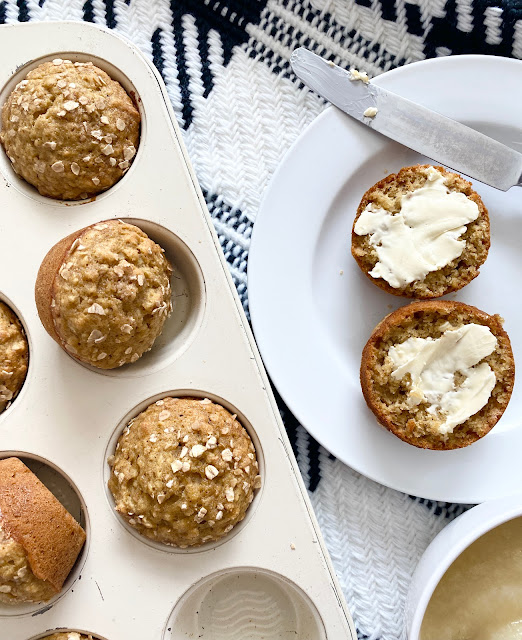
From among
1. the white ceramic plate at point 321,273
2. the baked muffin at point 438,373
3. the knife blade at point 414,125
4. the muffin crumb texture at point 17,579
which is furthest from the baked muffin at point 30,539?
the knife blade at point 414,125

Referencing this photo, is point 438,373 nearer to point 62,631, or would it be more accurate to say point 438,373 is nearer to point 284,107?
point 284,107

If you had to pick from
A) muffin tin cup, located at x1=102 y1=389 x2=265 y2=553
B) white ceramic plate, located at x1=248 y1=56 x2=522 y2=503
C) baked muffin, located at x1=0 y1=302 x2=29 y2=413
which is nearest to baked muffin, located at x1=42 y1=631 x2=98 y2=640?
muffin tin cup, located at x1=102 y1=389 x2=265 y2=553

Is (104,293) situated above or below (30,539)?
above

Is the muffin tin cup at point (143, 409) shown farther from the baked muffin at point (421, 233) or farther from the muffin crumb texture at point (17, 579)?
the baked muffin at point (421, 233)

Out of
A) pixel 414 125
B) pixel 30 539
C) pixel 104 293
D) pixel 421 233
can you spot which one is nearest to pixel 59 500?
pixel 30 539

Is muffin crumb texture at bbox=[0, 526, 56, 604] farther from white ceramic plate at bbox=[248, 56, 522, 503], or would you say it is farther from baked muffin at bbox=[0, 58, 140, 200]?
baked muffin at bbox=[0, 58, 140, 200]

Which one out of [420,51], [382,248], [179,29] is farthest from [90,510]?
[420,51]
